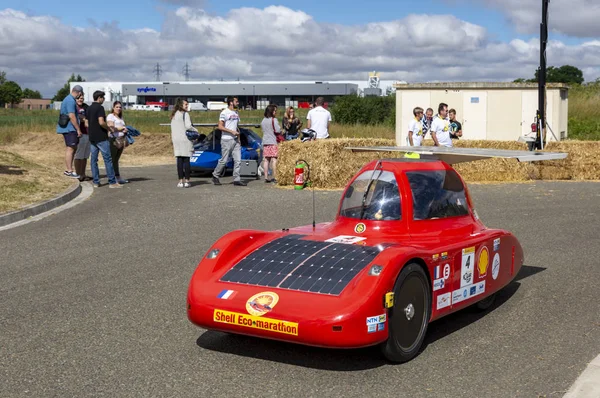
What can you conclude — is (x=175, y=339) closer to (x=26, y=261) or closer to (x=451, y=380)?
(x=451, y=380)

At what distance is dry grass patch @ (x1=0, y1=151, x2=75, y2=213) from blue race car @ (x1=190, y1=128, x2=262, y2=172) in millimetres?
3591

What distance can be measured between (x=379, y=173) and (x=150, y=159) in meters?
23.5

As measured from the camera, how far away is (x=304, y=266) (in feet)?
19.3

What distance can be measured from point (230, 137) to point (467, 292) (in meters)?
11.7

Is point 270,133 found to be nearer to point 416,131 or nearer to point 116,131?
point 116,131

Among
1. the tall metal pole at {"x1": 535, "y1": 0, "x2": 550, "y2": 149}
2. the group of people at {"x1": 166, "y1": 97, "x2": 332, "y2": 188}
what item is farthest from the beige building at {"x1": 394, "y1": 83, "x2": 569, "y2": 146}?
the group of people at {"x1": 166, "y1": 97, "x2": 332, "y2": 188}

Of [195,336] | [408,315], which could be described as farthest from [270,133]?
[408,315]

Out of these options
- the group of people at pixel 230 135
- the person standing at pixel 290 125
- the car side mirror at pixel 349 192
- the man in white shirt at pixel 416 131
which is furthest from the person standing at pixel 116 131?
the car side mirror at pixel 349 192

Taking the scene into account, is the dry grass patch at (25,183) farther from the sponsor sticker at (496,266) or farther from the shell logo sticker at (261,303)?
the sponsor sticker at (496,266)

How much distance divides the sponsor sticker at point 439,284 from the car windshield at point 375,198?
775 millimetres

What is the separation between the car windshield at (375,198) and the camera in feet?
22.1

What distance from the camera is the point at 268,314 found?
5430mm

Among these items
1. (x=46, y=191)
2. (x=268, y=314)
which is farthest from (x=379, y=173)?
(x=46, y=191)

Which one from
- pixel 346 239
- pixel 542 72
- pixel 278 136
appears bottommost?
pixel 346 239
